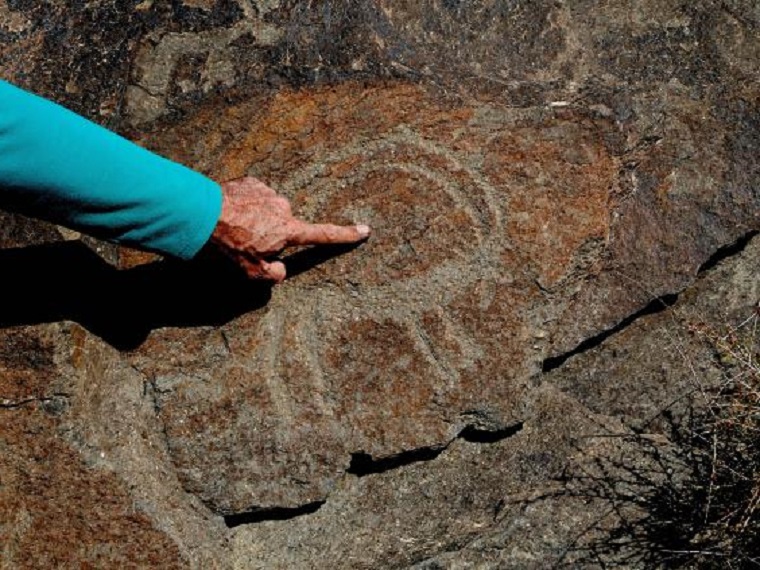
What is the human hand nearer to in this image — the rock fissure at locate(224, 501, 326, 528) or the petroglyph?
the petroglyph

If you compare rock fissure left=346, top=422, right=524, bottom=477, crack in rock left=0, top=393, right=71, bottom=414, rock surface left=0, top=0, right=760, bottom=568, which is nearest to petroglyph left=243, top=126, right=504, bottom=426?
rock surface left=0, top=0, right=760, bottom=568

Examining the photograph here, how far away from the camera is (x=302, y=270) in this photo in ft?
6.93

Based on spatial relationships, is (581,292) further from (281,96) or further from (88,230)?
(88,230)

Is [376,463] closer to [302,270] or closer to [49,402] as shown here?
[302,270]

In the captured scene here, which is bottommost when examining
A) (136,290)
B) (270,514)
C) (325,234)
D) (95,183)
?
(270,514)

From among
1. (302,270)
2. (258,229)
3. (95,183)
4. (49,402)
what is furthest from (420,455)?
(95,183)

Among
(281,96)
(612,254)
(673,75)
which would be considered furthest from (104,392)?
(673,75)

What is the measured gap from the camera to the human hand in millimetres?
1983

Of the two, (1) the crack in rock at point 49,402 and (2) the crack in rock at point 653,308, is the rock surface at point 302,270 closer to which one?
(1) the crack in rock at point 49,402

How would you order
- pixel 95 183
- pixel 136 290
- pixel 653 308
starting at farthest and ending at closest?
pixel 653 308 < pixel 136 290 < pixel 95 183

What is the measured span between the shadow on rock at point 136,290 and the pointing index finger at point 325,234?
0.12 feet

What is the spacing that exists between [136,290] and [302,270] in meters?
0.25

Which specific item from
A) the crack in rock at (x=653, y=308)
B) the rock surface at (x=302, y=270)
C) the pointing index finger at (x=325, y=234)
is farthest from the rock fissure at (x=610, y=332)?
the pointing index finger at (x=325, y=234)

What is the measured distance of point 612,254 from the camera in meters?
2.22
